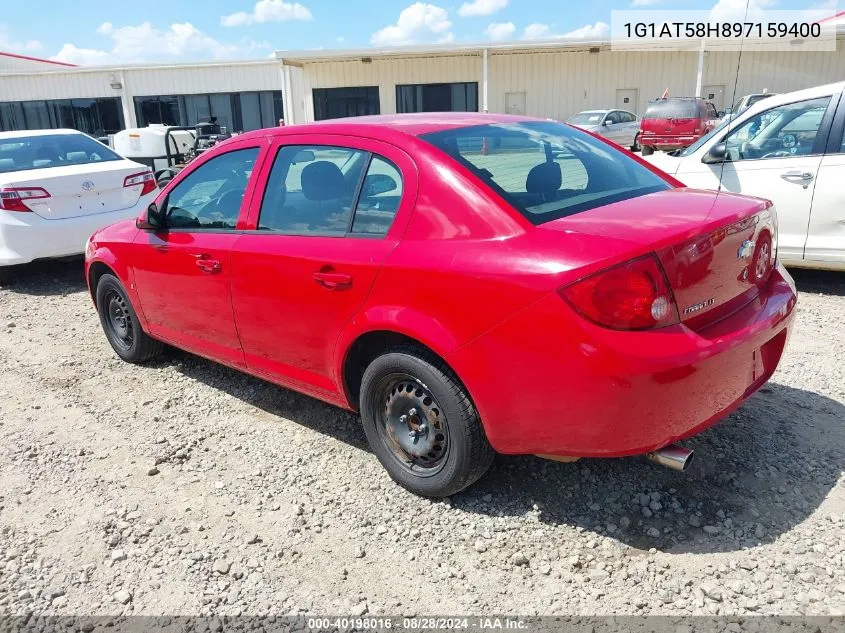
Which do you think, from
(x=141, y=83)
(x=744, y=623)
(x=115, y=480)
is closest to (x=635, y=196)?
(x=744, y=623)

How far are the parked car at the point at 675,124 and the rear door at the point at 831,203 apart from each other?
12837 mm

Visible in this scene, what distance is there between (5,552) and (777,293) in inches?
139

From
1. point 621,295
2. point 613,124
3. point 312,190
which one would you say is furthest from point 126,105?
point 621,295

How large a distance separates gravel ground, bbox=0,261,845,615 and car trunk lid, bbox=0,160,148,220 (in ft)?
12.1

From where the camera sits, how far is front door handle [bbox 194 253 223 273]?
3.64m

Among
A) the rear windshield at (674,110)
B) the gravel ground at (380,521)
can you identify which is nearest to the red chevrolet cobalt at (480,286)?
the gravel ground at (380,521)

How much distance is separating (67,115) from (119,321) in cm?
3578

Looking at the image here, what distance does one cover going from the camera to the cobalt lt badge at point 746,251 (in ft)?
8.91

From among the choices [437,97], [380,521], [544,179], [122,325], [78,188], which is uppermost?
[437,97]

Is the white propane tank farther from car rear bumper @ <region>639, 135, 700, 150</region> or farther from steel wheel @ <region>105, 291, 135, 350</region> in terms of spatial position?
steel wheel @ <region>105, 291, 135, 350</region>

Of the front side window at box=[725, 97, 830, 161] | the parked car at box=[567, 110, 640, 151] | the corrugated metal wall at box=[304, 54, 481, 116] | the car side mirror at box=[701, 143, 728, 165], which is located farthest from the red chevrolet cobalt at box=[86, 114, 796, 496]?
the corrugated metal wall at box=[304, 54, 481, 116]

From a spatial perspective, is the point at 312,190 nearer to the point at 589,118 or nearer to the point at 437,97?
the point at 589,118

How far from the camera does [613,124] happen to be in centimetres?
2156

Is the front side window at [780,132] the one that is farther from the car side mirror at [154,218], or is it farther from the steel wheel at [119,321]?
the steel wheel at [119,321]
